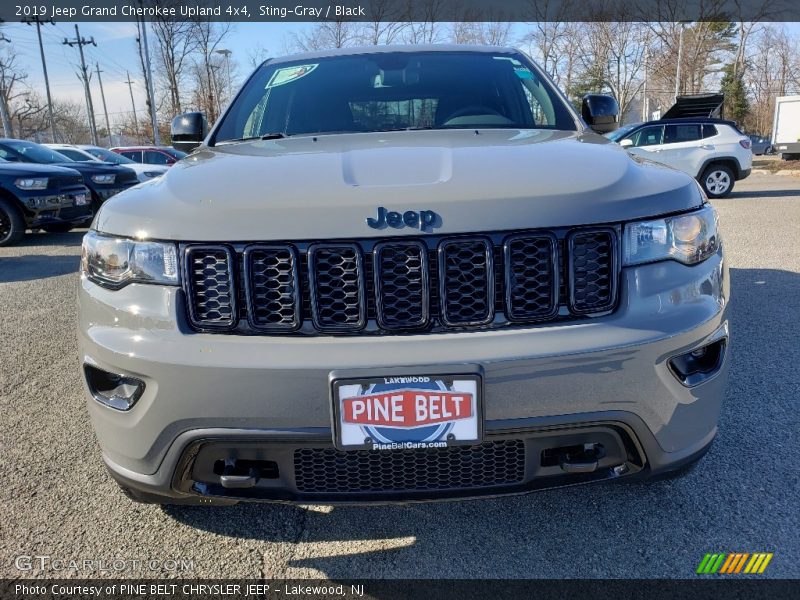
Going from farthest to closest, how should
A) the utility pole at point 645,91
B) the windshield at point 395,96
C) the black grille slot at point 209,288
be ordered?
the utility pole at point 645,91
the windshield at point 395,96
the black grille slot at point 209,288

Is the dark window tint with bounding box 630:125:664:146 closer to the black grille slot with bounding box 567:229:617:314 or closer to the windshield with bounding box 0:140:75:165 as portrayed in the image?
the windshield with bounding box 0:140:75:165

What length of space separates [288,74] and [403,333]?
2.04 m

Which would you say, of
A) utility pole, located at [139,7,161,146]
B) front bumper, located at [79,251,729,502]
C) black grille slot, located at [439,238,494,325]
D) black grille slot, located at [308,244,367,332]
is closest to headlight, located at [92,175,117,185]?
front bumper, located at [79,251,729,502]

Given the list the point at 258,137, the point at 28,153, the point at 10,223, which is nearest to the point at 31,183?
the point at 10,223

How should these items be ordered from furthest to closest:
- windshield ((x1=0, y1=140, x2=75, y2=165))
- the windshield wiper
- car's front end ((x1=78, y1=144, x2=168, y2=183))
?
1. car's front end ((x1=78, y1=144, x2=168, y2=183))
2. windshield ((x1=0, y1=140, x2=75, y2=165))
3. the windshield wiper

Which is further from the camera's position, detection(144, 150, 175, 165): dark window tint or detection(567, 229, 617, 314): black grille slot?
detection(144, 150, 175, 165): dark window tint

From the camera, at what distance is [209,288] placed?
1.65m

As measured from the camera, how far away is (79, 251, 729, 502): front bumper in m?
1.55

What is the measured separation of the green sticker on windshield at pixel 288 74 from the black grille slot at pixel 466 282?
1890mm

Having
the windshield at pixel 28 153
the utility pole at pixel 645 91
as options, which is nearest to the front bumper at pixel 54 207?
the windshield at pixel 28 153

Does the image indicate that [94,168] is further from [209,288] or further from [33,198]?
[209,288]

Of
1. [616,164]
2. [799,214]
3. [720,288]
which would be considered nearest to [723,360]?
[720,288]

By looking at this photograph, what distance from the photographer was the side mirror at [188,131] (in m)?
3.25

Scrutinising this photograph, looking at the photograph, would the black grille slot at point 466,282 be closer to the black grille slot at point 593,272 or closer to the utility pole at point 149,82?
the black grille slot at point 593,272
